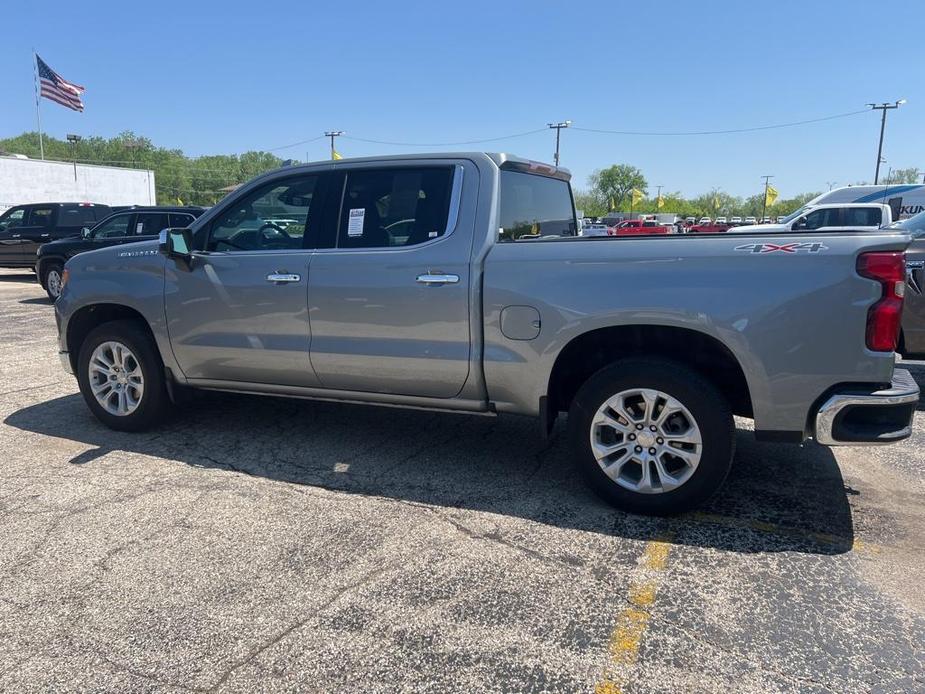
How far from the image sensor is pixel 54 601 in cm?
283

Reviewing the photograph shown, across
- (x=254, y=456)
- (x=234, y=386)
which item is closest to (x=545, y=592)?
(x=254, y=456)

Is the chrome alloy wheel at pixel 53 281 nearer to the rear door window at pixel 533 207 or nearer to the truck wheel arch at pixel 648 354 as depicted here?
the rear door window at pixel 533 207

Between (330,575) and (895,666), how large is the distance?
223cm

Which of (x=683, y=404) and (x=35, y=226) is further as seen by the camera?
(x=35, y=226)

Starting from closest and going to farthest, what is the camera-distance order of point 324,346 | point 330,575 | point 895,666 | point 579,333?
point 895,666 < point 330,575 < point 579,333 < point 324,346

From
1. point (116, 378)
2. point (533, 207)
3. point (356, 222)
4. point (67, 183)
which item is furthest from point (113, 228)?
point (67, 183)

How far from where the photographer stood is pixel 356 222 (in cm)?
423

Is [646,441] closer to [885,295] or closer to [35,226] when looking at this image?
[885,295]

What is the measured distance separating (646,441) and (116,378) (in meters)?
Result: 3.85

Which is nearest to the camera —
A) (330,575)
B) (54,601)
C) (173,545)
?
(54,601)

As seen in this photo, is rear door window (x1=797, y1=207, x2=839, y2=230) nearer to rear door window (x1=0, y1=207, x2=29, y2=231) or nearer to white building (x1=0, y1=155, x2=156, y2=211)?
rear door window (x1=0, y1=207, x2=29, y2=231)

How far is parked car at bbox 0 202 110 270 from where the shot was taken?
50.6ft

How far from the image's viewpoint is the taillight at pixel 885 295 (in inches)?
118

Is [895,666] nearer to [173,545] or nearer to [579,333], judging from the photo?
[579,333]
